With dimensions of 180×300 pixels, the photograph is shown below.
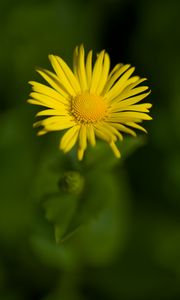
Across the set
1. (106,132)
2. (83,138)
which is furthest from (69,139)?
(106,132)

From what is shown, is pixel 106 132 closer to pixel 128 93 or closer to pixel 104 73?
pixel 128 93

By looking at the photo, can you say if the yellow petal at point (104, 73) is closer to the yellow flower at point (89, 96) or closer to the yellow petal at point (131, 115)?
the yellow flower at point (89, 96)

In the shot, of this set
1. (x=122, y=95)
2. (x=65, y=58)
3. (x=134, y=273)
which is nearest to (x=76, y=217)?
(x=122, y=95)

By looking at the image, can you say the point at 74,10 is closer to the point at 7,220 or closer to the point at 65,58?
the point at 65,58

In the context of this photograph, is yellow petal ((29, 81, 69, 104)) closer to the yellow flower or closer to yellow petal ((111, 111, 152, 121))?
the yellow flower

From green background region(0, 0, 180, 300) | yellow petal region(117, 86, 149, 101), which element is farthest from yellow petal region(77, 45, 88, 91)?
green background region(0, 0, 180, 300)

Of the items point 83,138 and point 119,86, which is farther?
point 119,86

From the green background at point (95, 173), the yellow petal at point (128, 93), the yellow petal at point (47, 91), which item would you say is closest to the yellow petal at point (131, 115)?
the yellow petal at point (128, 93)
